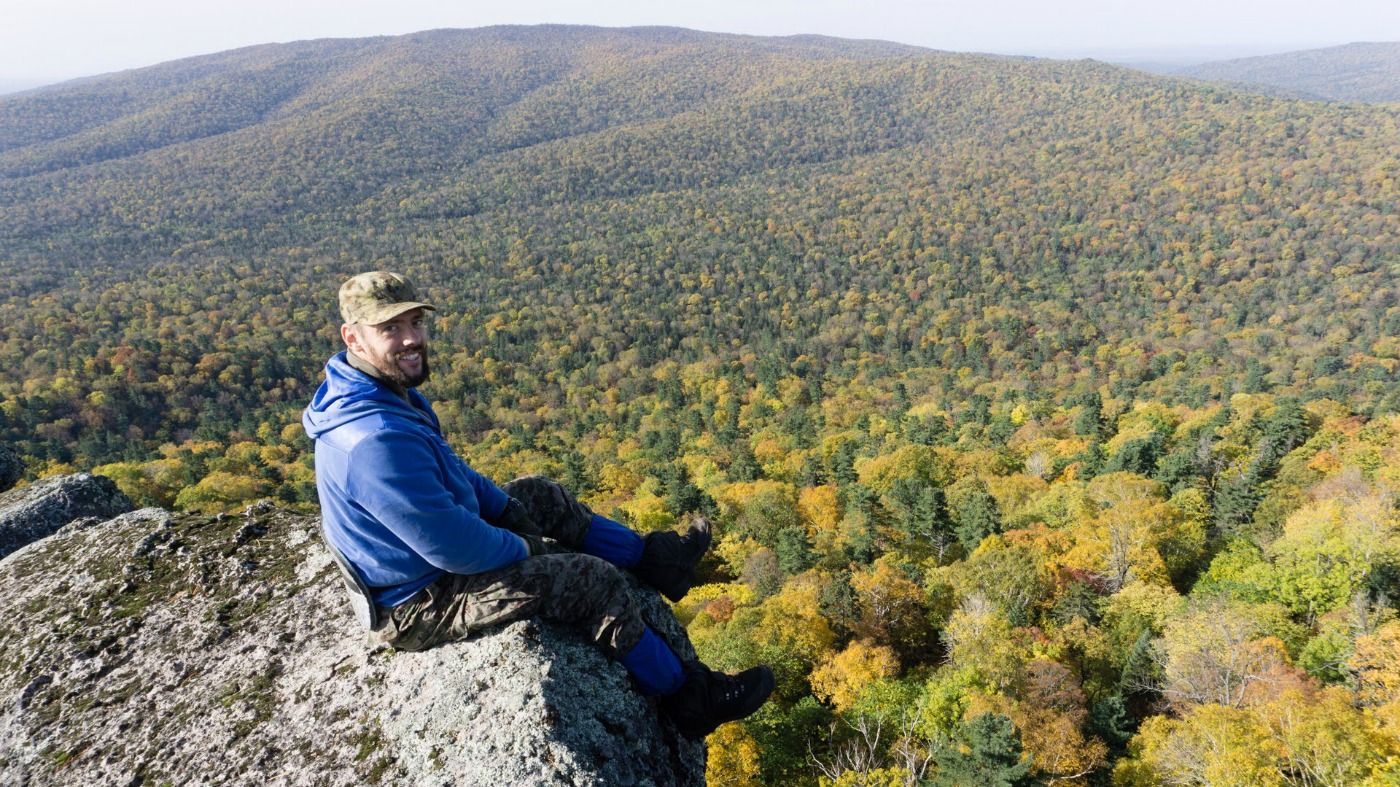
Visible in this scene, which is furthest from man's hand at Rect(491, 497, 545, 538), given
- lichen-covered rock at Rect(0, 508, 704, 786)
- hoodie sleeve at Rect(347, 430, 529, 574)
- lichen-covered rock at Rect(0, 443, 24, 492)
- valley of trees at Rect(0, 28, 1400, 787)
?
lichen-covered rock at Rect(0, 443, 24, 492)

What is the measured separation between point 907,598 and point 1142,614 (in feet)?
30.9

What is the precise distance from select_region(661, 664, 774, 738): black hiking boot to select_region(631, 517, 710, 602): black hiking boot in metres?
0.71

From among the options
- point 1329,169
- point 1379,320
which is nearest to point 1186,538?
point 1379,320

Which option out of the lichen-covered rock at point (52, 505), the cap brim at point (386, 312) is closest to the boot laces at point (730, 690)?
the cap brim at point (386, 312)

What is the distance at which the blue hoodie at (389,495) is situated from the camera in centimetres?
378

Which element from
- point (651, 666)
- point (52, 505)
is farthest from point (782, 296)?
point (651, 666)

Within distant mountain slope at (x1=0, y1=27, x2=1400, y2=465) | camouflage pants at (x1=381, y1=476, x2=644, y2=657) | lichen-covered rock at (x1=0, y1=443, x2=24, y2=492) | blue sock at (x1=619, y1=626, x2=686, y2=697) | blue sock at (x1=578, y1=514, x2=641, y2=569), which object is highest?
camouflage pants at (x1=381, y1=476, x2=644, y2=657)

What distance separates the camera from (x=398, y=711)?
405 centimetres

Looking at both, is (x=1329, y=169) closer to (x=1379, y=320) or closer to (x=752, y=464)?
(x=1379, y=320)

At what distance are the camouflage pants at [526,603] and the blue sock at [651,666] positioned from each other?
0.10m

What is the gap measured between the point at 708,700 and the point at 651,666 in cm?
54

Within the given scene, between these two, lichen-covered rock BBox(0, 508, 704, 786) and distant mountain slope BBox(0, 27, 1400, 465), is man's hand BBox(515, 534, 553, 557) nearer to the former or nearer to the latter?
lichen-covered rock BBox(0, 508, 704, 786)

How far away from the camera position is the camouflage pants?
13.9 feet

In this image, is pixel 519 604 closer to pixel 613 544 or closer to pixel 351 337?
pixel 613 544
